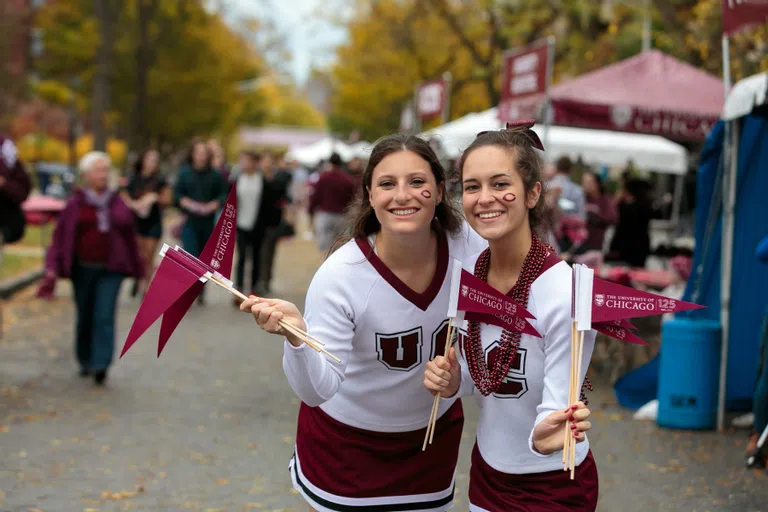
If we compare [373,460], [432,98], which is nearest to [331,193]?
[432,98]

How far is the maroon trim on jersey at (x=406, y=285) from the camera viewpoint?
3531 millimetres

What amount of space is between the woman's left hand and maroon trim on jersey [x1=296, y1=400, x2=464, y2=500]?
0.72 meters

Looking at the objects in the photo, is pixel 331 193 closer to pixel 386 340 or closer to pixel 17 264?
pixel 17 264

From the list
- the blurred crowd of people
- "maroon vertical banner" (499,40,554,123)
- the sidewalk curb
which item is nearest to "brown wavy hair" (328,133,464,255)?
the blurred crowd of people

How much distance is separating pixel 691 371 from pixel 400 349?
15.3 feet

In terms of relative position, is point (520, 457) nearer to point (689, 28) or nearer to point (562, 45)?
point (689, 28)

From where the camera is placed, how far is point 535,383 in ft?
10.4

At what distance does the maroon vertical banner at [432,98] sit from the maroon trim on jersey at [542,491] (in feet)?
47.4

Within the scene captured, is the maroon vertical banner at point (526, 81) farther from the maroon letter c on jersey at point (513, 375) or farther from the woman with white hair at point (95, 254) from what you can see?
the maroon letter c on jersey at point (513, 375)

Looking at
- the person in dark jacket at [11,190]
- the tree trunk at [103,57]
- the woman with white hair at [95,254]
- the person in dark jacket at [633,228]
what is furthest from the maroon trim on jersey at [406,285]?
the tree trunk at [103,57]

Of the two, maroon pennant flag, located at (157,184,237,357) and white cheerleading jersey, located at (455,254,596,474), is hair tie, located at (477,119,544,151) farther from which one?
maroon pennant flag, located at (157,184,237,357)

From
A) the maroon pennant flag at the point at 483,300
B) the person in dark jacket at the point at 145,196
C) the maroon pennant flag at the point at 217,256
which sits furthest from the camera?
the person in dark jacket at the point at 145,196

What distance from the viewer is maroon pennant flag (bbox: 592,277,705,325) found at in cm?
298

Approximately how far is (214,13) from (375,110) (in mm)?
8787
